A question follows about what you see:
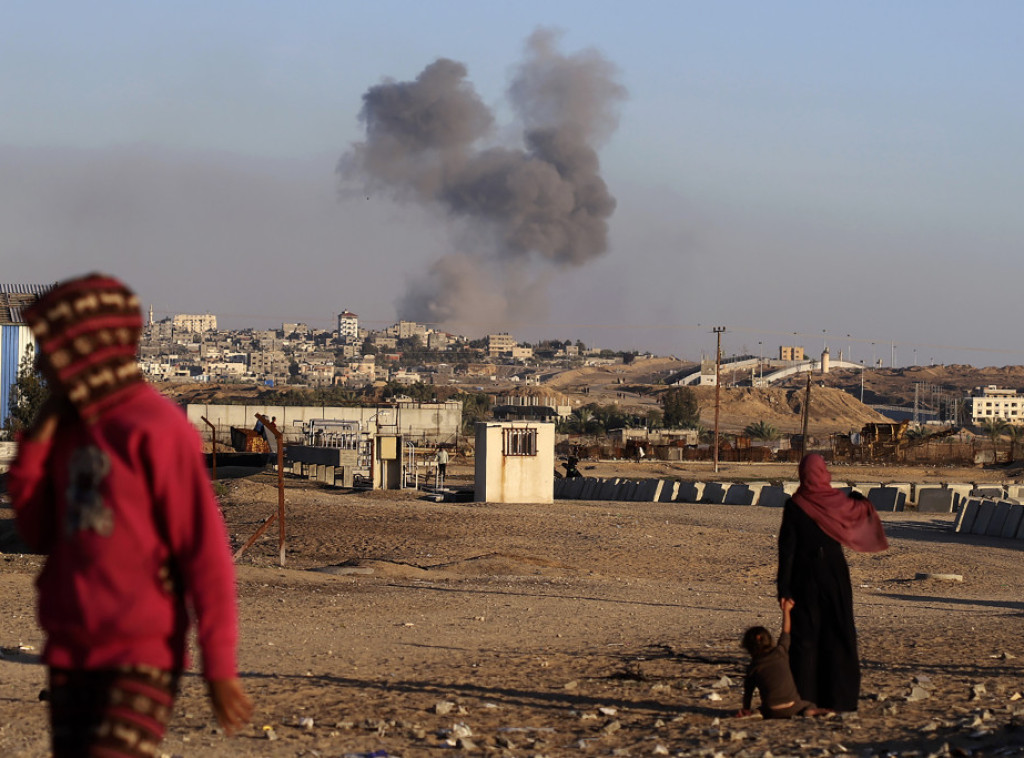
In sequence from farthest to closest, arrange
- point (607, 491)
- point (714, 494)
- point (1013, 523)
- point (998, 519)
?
point (607, 491)
point (714, 494)
point (998, 519)
point (1013, 523)

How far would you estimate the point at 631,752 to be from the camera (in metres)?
6.25

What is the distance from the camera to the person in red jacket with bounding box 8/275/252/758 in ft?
9.79

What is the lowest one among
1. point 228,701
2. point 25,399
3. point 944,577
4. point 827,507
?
point 944,577

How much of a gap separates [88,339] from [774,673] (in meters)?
4.73

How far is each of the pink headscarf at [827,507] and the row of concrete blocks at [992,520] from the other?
65.5 feet

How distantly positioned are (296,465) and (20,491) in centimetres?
4132

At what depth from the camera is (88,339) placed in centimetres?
310

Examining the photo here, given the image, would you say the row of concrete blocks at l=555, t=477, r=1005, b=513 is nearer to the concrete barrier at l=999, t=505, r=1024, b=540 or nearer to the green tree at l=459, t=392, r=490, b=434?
the concrete barrier at l=999, t=505, r=1024, b=540

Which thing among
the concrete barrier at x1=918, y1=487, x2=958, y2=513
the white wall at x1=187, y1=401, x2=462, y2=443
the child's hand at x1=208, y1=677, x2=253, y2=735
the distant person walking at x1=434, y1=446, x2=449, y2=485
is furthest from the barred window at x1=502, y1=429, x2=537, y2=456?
the child's hand at x1=208, y1=677, x2=253, y2=735

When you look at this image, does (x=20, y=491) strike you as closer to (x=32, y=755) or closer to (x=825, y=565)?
(x=32, y=755)

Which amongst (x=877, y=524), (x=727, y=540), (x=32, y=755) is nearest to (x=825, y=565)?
(x=877, y=524)

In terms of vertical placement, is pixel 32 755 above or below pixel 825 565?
below

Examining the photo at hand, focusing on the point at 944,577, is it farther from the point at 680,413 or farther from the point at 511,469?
the point at 680,413

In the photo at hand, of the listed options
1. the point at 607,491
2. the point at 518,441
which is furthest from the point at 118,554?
the point at 607,491
